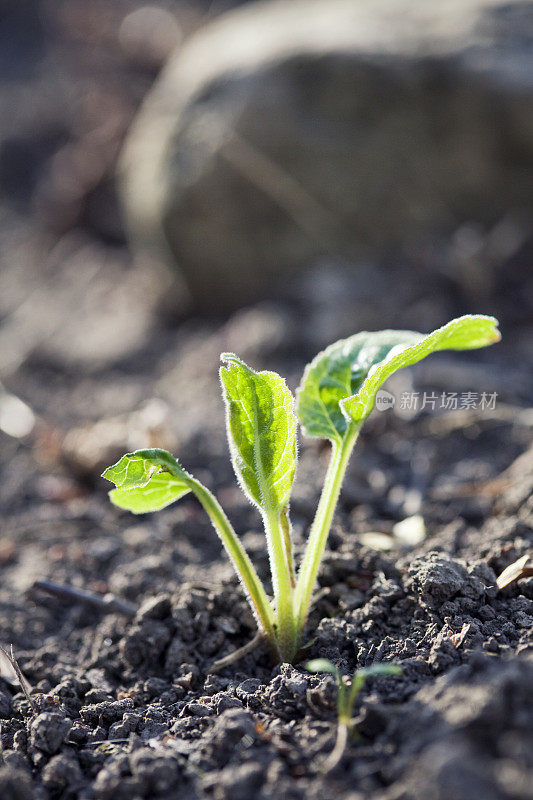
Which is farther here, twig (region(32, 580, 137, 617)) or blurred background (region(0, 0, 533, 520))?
blurred background (region(0, 0, 533, 520))

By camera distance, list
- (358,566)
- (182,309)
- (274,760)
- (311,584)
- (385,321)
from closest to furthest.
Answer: (274,760) < (311,584) < (358,566) < (385,321) < (182,309)

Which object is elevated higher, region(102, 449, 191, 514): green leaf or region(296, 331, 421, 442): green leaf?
region(296, 331, 421, 442): green leaf

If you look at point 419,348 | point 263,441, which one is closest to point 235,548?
point 263,441

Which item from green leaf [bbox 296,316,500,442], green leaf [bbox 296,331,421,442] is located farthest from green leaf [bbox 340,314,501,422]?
green leaf [bbox 296,331,421,442]

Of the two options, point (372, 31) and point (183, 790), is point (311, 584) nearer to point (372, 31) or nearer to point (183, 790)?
point (183, 790)

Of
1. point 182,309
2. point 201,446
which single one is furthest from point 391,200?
point 201,446

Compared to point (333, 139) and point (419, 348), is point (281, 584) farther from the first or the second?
point (333, 139)

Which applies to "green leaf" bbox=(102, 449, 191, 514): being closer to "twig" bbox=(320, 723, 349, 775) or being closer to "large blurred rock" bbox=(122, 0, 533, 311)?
"twig" bbox=(320, 723, 349, 775)
